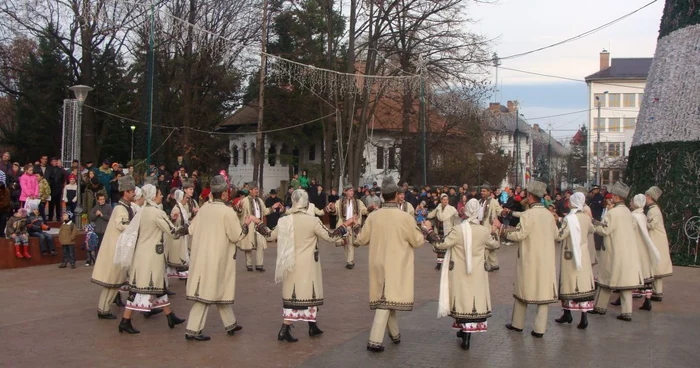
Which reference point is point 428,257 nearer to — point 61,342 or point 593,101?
point 61,342

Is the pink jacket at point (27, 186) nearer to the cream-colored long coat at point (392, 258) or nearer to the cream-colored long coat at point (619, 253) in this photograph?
the cream-colored long coat at point (392, 258)

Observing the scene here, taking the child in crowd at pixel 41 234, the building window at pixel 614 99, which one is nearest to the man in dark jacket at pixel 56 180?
the child in crowd at pixel 41 234

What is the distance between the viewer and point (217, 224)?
8.82 m

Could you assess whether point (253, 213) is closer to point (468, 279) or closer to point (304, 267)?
point (304, 267)

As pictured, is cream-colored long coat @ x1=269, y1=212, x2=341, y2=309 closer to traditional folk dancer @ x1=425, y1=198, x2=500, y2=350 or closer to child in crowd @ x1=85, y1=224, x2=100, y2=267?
traditional folk dancer @ x1=425, y1=198, x2=500, y2=350

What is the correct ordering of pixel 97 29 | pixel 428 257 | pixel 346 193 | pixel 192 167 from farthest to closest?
1. pixel 192 167
2. pixel 97 29
3. pixel 428 257
4. pixel 346 193

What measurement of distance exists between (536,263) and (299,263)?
119 inches

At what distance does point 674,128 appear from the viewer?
1711 centimetres

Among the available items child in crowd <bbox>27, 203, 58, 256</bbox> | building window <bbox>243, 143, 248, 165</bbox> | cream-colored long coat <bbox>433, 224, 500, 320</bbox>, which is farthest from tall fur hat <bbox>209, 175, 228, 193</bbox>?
building window <bbox>243, 143, 248, 165</bbox>

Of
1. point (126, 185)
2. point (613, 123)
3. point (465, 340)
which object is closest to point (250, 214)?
point (126, 185)

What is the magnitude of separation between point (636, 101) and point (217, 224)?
9242 cm

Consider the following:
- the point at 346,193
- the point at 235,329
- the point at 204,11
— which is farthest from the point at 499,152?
the point at 235,329

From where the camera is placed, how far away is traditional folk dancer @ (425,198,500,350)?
334 inches

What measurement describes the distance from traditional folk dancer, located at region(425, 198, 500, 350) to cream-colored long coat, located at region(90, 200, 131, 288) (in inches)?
167
